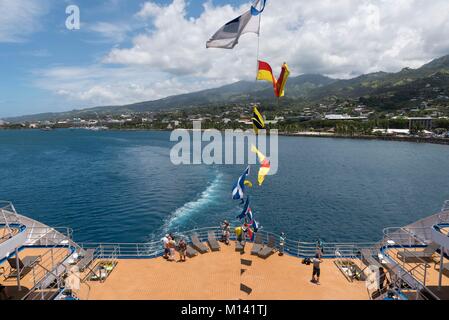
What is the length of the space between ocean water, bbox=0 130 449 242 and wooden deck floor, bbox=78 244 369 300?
40.7 ft

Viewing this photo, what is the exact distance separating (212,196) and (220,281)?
25.3 m

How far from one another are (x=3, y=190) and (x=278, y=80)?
4759 cm

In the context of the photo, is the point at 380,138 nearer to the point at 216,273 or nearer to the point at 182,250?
the point at 182,250

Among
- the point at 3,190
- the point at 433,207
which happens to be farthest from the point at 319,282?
the point at 3,190

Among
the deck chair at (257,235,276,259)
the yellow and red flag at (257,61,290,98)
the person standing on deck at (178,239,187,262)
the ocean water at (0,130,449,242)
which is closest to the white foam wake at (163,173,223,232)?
the ocean water at (0,130,449,242)

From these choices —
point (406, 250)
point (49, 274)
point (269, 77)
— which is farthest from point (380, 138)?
point (49, 274)

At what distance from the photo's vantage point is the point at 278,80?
36.0ft

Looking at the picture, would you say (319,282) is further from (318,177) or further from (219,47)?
(318,177)

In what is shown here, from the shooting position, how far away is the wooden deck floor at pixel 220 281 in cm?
1227

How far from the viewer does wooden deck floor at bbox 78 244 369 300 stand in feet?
40.2

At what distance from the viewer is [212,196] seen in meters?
38.4

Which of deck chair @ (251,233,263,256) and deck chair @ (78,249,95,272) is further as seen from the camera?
deck chair @ (251,233,263,256)

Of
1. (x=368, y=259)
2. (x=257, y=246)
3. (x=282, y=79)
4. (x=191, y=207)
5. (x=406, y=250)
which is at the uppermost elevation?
(x=282, y=79)

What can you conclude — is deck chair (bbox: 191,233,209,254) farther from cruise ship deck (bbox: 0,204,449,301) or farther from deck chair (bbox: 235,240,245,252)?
deck chair (bbox: 235,240,245,252)
